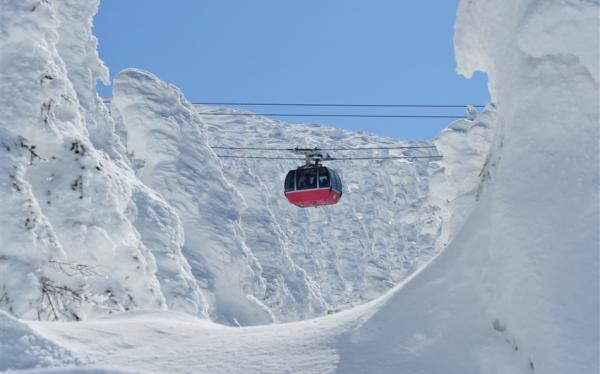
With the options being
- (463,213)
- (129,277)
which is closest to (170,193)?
(129,277)

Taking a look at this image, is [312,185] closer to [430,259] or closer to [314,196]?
[314,196]

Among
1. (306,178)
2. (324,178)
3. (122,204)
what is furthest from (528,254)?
→ (306,178)

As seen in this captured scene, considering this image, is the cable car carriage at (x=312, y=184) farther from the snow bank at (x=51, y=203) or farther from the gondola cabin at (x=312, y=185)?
the snow bank at (x=51, y=203)

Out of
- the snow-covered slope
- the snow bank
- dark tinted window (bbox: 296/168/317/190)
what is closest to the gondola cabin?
dark tinted window (bbox: 296/168/317/190)

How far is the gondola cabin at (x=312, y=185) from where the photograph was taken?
23219mm

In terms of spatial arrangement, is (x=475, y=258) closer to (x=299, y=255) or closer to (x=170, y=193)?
(x=170, y=193)

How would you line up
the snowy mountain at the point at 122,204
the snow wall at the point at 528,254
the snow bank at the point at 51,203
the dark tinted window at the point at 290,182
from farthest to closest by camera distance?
1. the dark tinted window at the point at 290,182
2. the snowy mountain at the point at 122,204
3. the snow bank at the point at 51,203
4. the snow wall at the point at 528,254

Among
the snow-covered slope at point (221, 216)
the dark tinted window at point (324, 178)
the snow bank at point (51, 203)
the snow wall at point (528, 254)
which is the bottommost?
the snow wall at point (528, 254)

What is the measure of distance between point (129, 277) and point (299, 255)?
10829 centimetres

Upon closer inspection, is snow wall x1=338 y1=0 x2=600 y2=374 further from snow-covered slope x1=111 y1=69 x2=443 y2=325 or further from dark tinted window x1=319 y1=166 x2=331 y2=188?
snow-covered slope x1=111 y1=69 x2=443 y2=325

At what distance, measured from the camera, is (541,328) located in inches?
283

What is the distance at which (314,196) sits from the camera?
23.4m

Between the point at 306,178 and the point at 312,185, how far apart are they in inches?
10.8

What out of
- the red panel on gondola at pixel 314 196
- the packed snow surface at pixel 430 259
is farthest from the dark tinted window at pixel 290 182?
the packed snow surface at pixel 430 259
